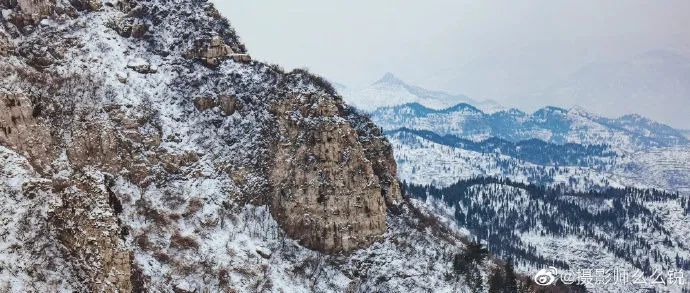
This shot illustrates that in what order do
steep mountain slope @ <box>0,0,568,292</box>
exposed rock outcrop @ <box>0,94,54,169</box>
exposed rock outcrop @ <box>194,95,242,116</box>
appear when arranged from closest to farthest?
exposed rock outcrop @ <box>0,94,54,169</box> < steep mountain slope @ <box>0,0,568,292</box> < exposed rock outcrop @ <box>194,95,242,116</box>

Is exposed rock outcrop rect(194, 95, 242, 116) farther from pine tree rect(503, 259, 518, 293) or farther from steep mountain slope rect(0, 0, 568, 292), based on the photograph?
pine tree rect(503, 259, 518, 293)

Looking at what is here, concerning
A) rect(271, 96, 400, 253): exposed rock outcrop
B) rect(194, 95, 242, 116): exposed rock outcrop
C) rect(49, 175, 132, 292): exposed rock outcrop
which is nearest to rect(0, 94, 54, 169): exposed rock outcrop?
rect(49, 175, 132, 292): exposed rock outcrop

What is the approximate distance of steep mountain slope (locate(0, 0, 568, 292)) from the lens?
7006 cm

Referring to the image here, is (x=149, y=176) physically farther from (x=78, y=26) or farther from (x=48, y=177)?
(x=78, y=26)

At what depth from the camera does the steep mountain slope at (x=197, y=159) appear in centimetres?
7006

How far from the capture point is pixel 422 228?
9225 cm

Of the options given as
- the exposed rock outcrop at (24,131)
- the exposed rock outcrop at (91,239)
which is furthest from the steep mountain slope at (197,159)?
the exposed rock outcrop at (91,239)

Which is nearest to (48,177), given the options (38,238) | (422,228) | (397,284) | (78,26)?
(38,238)

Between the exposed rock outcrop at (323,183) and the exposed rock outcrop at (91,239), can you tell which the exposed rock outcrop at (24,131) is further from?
the exposed rock outcrop at (323,183)

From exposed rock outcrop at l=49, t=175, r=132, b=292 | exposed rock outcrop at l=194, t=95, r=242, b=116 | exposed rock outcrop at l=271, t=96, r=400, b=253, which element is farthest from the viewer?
exposed rock outcrop at l=194, t=95, r=242, b=116

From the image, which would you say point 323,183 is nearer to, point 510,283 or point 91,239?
point 510,283

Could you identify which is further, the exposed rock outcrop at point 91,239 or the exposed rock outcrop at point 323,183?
the exposed rock outcrop at point 323,183

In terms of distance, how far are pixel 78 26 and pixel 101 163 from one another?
26.7m

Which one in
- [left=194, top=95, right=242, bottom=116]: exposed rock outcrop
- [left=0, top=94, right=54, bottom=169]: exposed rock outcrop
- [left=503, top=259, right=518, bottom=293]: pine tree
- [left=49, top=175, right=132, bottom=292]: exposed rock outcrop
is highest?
[left=194, top=95, right=242, bottom=116]: exposed rock outcrop
